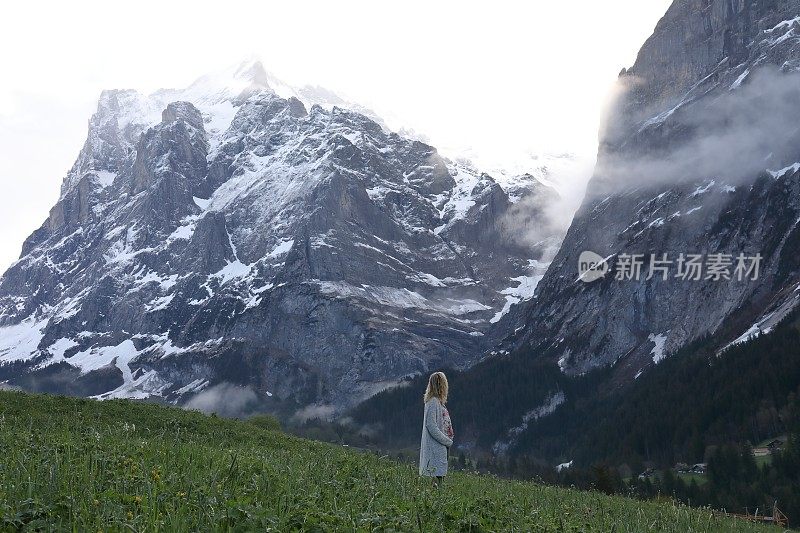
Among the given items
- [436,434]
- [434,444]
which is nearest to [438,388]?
[436,434]

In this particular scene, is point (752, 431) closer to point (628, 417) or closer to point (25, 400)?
point (628, 417)

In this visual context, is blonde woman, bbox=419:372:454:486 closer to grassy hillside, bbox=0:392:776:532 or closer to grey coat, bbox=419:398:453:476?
grey coat, bbox=419:398:453:476

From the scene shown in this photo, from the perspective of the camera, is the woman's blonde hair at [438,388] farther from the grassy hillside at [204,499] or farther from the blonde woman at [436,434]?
the grassy hillside at [204,499]

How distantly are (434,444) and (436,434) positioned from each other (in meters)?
0.27

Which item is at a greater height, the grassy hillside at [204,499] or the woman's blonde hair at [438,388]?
the woman's blonde hair at [438,388]

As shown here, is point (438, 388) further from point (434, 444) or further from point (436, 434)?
point (434, 444)

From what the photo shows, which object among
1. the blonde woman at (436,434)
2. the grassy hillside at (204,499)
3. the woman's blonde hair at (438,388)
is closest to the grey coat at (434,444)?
the blonde woman at (436,434)

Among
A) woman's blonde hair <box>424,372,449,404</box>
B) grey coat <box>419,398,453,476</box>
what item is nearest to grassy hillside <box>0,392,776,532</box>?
grey coat <box>419,398,453,476</box>

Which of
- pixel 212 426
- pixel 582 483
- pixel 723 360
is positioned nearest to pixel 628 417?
pixel 723 360

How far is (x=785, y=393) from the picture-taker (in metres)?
138

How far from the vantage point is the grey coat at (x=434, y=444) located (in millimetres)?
15594

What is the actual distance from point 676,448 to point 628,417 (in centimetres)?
3138

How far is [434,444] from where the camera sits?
15.8m

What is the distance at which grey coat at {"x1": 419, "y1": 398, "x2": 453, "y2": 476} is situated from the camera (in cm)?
1559
